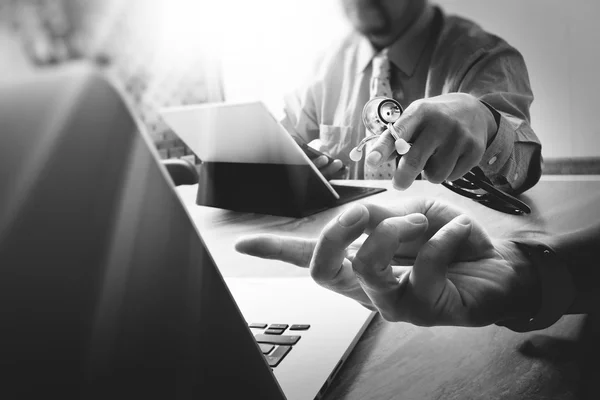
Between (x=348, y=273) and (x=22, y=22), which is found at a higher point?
(x=22, y=22)

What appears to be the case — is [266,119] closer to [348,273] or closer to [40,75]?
[348,273]

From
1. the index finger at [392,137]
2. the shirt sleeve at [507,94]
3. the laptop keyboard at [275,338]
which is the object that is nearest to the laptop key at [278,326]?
the laptop keyboard at [275,338]

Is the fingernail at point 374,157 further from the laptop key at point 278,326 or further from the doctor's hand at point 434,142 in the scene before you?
the laptop key at point 278,326

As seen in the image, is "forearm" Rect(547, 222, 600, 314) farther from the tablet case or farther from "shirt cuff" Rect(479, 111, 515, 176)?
the tablet case

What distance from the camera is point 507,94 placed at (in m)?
0.38

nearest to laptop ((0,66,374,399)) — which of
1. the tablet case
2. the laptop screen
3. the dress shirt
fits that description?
the laptop screen

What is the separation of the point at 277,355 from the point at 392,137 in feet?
0.41

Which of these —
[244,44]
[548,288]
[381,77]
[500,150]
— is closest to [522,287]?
[548,288]

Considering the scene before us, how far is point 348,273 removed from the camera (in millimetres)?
246

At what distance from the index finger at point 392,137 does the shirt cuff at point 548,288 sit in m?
0.11

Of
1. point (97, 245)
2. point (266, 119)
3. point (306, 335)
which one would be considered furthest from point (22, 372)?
point (266, 119)

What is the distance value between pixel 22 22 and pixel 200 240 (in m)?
0.15

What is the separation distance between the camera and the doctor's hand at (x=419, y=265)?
0.21 metres

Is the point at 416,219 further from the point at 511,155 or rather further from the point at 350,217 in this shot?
the point at 511,155
